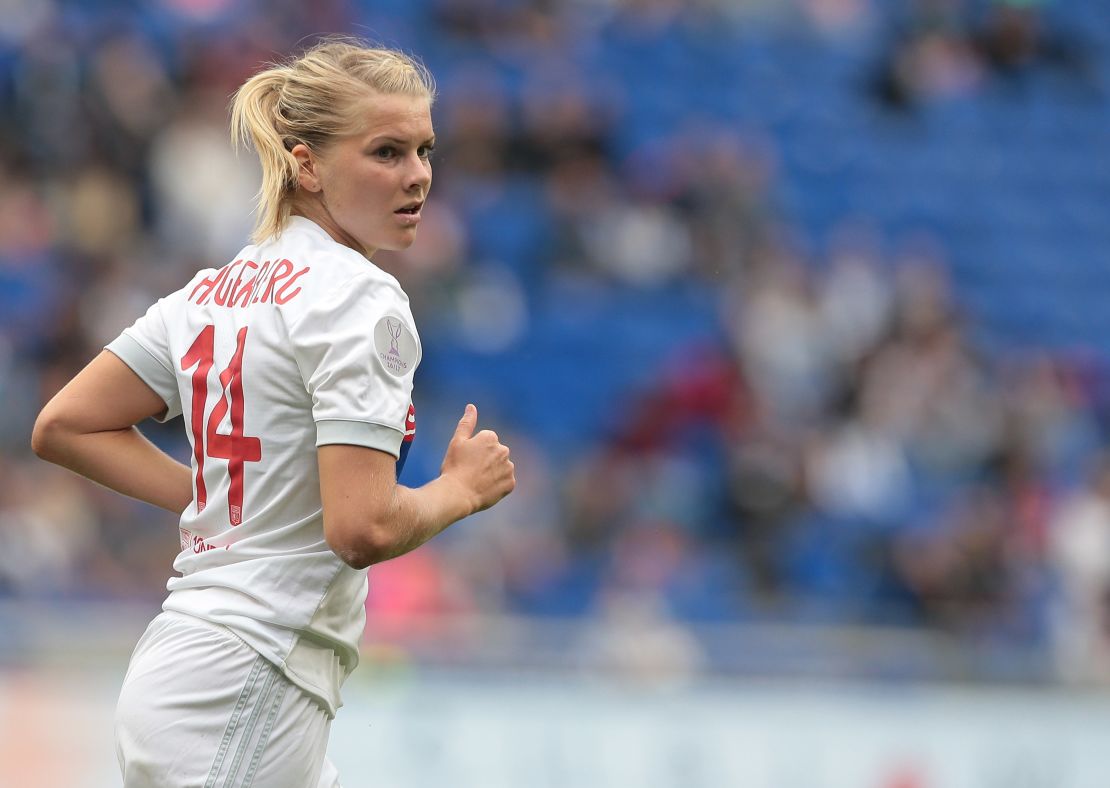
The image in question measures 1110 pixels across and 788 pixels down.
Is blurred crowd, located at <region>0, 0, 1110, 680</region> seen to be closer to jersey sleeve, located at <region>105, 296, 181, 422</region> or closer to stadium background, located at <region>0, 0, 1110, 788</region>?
stadium background, located at <region>0, 0, 1110, 788</region>

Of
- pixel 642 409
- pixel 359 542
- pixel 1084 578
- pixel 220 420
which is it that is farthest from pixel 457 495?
pixel 1084 578

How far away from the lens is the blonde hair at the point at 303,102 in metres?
2.85

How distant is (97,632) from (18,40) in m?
4.64

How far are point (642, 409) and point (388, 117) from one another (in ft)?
23.4

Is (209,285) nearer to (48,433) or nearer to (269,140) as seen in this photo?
(269,140)

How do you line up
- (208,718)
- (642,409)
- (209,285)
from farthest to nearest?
(642,409), (209,285), (208,718)

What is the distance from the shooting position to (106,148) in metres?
9.40

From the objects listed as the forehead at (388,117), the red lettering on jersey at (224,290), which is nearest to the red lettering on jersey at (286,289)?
the red lettering on jersey at (224,290)

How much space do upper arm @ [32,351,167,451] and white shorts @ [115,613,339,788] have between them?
48 cm

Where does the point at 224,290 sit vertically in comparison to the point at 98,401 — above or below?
above

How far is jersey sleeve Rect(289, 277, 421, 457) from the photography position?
2607 millimetres

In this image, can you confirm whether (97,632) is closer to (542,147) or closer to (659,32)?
(542,147)

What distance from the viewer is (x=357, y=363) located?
2.62 meters

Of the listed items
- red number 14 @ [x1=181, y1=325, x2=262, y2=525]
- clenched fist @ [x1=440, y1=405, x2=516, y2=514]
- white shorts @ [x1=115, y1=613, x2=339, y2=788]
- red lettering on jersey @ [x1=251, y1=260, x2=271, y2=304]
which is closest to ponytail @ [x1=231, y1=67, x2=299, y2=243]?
red lettering on jersey @ [x1=251, y1=260, x2=271, y2=304]
